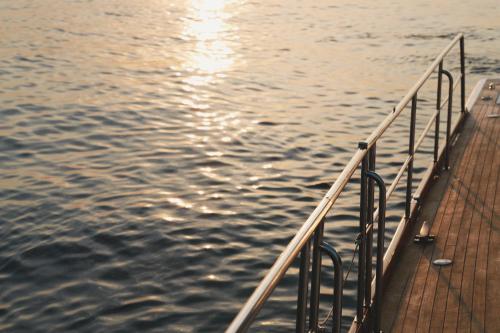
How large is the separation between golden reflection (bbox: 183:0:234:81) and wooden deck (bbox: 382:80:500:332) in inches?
415

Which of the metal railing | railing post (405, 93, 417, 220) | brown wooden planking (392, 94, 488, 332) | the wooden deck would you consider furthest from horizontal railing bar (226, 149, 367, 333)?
railing post (405, 93, 417, 220)

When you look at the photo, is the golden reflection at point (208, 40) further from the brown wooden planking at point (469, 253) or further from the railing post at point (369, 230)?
the railing post at point (369, 230)

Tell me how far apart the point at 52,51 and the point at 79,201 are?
10285mm

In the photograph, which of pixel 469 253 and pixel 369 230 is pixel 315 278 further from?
pixel 469 253

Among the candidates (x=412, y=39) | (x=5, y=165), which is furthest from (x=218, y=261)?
(x=412, y=39)

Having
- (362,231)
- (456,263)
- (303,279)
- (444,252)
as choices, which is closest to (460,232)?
(444,252)

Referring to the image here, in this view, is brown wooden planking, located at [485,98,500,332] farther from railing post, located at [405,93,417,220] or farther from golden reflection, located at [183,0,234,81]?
golden reflection, located at [183,0,234,81]

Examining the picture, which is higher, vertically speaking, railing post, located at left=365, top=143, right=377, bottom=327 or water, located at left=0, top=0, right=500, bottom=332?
railing post, located at left=365, top=143, right=377, bottom=327

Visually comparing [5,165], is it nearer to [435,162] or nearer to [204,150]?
[204,150]

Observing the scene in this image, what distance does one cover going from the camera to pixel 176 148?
12.1 metres

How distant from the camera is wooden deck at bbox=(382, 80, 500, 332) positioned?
4730 mm

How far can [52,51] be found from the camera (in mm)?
19281

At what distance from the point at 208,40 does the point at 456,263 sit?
17354mm

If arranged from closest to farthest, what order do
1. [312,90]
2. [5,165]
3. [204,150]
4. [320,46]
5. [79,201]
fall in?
[79,201]
[5,165]
[204,150]
[312,90]
[320,46]
